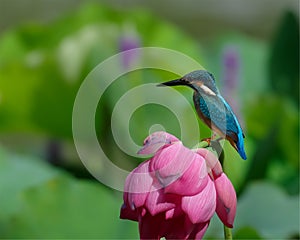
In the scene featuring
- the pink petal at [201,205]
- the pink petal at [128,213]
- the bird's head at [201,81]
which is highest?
the bird's head at [201,81]

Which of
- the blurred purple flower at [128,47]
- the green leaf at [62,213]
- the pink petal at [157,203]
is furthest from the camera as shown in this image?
the blurred purple flower at [128,47]

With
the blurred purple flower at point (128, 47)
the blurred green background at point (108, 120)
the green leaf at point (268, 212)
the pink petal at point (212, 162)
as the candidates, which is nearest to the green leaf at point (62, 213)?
the blurred green background at point (108, 120)

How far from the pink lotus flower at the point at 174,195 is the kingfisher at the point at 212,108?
22 mm

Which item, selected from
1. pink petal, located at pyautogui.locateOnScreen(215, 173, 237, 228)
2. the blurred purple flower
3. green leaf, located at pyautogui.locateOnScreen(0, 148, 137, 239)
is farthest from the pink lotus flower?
the blurred purple flower

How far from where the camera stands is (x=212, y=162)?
18.9 inches

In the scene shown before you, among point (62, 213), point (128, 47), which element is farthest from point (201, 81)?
point (128, 47)

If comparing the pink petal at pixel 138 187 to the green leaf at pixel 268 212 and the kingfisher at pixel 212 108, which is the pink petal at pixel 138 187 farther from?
the green leaf at pixel 268 212

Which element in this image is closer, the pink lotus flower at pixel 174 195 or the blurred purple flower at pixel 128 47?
the pink lotus flower at pixel 174 195

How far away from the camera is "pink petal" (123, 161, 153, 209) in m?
0.46

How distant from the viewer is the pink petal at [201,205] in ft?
1.50

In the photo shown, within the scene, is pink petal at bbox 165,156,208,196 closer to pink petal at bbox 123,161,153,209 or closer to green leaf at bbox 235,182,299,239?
pink petal at bbox 123,161,153,209

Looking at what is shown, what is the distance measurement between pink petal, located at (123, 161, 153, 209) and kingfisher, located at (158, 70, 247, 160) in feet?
0.14

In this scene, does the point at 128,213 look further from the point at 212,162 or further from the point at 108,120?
the point at 108,120

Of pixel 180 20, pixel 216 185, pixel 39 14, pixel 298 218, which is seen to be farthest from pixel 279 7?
pixel 216 185
